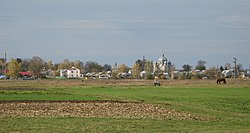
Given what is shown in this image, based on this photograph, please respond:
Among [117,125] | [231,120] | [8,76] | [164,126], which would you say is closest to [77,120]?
[117,125]

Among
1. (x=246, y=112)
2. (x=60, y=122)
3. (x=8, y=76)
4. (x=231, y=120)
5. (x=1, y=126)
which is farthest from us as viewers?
(x=8, y=76)

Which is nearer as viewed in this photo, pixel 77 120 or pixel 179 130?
pixel 179 130

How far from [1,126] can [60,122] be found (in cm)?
318

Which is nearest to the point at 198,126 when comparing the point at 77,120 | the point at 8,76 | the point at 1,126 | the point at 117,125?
the point at 117,125

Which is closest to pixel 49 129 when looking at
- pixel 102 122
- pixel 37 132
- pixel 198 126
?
pixel 37 132

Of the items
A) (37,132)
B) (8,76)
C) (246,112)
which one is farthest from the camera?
(8,76)

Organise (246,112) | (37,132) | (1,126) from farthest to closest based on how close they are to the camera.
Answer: (246,112)
(1,126)
(37,132)

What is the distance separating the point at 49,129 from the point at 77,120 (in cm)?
438

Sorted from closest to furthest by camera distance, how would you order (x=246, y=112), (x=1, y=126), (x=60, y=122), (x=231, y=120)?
(x=1, y=126), (x=60, y=122), (x=231, y=120), (x=246, y=112)

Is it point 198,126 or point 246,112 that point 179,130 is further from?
point 246,112

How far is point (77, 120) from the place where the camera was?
2469 cm

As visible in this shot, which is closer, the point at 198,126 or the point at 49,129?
the point at 49,129

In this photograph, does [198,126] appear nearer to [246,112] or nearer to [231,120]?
[231,120]

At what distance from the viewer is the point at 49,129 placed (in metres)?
20.4
